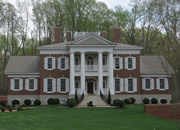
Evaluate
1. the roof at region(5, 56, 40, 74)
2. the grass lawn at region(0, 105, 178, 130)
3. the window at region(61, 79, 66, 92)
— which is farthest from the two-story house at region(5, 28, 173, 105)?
the grass lawn at region(0, 105, 178, 130)

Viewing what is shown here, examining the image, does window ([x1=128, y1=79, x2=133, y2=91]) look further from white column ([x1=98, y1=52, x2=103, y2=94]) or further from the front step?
the front step

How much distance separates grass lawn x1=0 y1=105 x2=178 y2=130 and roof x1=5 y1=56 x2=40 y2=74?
36.5 ft

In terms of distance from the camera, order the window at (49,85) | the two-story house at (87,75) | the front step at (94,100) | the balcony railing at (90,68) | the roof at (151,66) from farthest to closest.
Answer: the roof at (151,66) < the window at (49,85) < the balcony railing at (90,68) < the two-story house at (87,75) < the front step at (94,100)

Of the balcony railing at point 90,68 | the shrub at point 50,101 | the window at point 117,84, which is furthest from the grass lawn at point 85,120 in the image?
the balcony railing at point 90,68

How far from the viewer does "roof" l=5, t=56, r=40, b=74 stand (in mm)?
39844

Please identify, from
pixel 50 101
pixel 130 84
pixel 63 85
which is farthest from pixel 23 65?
pixel 130 84

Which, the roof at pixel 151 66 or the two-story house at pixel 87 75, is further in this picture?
the roof at pixel 151 66

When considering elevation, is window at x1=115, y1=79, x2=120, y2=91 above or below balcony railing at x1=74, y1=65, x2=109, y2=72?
below

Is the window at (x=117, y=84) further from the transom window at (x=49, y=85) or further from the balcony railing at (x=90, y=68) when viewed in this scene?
the transom window at (x=49, y=85)

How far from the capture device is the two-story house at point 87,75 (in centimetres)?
3812

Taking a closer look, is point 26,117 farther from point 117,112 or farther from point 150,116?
point 150,116

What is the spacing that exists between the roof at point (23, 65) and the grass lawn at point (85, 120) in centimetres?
1112

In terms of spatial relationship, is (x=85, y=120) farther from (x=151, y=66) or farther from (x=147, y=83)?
(x=151, y=66)

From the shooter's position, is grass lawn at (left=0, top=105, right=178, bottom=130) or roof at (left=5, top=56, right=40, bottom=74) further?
roof at (left=5, top=56, right=40, bottom=74)
